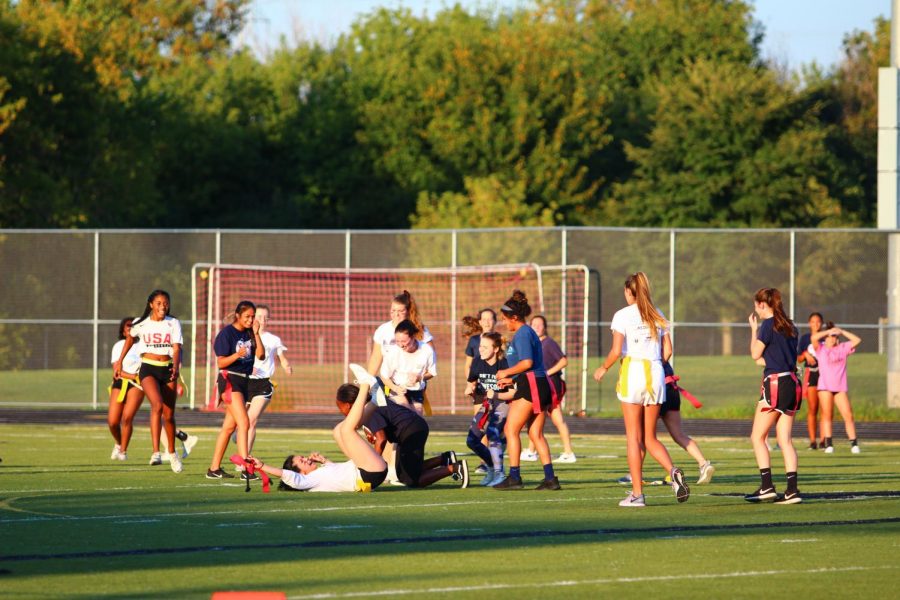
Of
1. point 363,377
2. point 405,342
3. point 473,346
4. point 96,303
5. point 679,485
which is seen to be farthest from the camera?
point 96,303

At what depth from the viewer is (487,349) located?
16.9 metres

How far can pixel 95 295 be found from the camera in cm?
3020

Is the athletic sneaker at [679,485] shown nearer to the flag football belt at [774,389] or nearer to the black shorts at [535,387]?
the flag football belt at [774,389]

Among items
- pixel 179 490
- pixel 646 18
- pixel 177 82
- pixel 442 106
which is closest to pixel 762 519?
pixel 179 490

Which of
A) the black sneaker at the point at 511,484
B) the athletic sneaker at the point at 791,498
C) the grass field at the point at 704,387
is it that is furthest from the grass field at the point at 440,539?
the grass field at the point at 704,387

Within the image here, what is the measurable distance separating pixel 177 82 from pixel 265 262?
35.4m

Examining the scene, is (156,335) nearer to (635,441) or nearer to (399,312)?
(399,312)

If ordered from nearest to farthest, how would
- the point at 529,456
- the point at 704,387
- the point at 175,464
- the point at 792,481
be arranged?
the point at 792,481 < the point at 175,464 < the point at 529,456 < the point at 704,387

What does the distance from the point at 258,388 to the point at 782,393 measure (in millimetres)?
5555

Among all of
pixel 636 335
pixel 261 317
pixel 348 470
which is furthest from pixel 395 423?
pixel 261 317

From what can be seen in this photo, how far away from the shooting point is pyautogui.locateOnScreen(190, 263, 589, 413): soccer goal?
29969mm

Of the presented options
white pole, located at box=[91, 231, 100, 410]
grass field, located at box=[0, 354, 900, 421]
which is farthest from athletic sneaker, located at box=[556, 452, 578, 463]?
white pole, located at box=[91, 231, 100, 410]

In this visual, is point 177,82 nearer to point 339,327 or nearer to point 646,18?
point 646,18

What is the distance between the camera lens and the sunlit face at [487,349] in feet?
55.5
